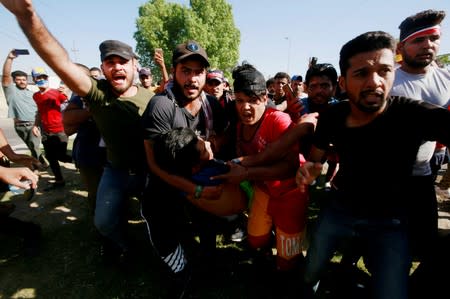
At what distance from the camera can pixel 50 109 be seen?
5344mm

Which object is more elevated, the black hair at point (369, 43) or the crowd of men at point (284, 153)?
the black hair at point (369, 43)

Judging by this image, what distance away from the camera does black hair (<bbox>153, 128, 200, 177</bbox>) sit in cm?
214

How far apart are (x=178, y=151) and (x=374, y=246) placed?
1812 millimetres

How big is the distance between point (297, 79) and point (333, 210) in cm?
366

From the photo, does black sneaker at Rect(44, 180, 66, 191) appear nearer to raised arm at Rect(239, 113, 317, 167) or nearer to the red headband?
raised arm at Rect(239, 113, 317, 167)

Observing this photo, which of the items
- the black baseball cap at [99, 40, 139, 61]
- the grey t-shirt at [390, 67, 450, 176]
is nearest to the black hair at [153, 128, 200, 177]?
the black baseball cap at [99, 40, 139, 61]

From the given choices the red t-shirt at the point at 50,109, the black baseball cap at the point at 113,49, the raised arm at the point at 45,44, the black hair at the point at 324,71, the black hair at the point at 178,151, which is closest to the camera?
the raised arm at the point at 45,44

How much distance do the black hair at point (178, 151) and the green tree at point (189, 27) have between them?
1098 inches

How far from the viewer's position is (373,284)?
6.08 ft

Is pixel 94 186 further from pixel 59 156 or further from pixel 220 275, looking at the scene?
pixel 59 156

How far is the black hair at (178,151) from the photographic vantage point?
2143mm

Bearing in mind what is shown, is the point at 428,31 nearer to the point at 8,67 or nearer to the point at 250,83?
the point at 250,83

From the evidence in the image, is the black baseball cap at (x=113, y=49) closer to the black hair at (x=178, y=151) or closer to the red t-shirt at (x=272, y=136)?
the black hair at (x=178, y=151)

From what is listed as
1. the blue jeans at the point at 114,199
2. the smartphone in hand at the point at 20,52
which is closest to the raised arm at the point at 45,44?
the blue jeans at the point at 114,199
